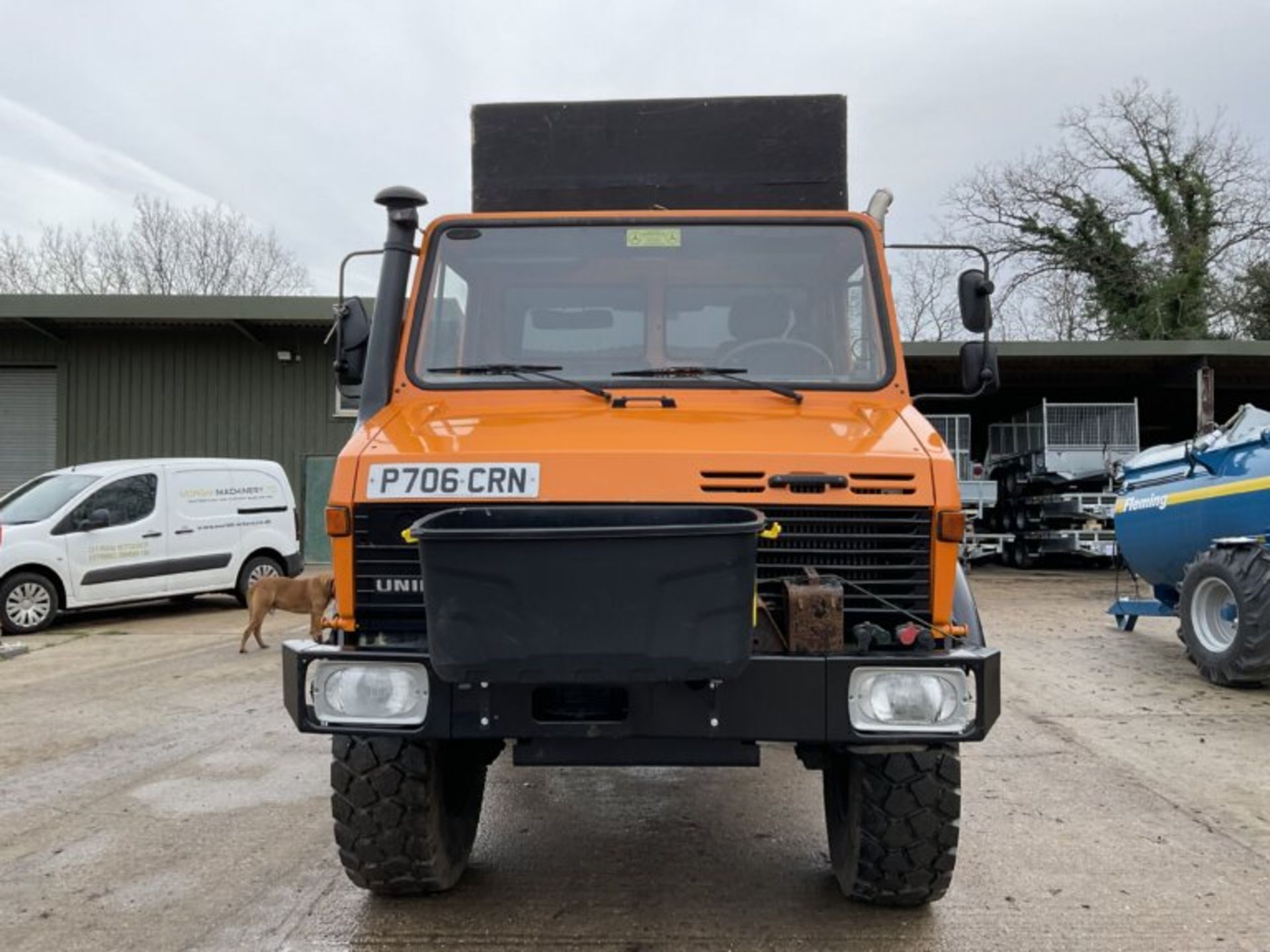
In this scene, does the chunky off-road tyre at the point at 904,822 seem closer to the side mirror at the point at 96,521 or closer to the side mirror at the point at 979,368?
Result: the side mirror at the point at 979,368

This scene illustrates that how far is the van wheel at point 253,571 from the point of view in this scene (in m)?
12.2

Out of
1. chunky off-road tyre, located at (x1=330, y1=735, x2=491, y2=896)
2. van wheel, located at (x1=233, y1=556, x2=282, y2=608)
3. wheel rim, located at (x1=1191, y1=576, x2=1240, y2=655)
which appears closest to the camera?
chunky off-road tyre, located at (x1=330, y1=735, x2=491, y2=896)

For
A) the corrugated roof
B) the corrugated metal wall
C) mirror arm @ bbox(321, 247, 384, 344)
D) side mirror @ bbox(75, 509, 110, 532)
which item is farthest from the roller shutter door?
mirror arm @ bbox(321, 247, 384, 344)

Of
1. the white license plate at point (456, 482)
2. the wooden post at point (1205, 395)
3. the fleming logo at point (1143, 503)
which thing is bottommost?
the fleming logo at point (1143, 503)

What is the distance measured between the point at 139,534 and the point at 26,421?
880cm

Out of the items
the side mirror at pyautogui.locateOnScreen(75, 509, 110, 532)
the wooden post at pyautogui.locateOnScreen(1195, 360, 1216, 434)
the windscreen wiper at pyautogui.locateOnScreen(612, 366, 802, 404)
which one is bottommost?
the side mirror at pyautogui.locateOnScreen(75, 509, 110, 532)

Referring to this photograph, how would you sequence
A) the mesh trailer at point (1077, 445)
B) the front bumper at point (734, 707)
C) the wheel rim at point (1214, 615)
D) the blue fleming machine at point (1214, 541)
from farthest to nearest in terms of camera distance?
the mesh trailer at point (1077, 445)
the wheel rim at point (1214, 615)
the blue fleming machine at point (1214, 541)
the front bumper at point (734, 707)

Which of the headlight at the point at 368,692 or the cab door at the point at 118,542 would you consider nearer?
the headlight at the point at 368,692

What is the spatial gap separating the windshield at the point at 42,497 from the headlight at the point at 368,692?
944cm

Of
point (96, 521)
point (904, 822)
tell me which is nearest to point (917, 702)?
point (904, 822)

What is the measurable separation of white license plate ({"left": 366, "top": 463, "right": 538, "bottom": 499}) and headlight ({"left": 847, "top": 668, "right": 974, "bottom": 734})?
45.5 inches

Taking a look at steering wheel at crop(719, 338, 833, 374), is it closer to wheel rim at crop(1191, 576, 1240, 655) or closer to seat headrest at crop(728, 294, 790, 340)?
Answer: seat headrest at crop(728, 294, 790, 340)

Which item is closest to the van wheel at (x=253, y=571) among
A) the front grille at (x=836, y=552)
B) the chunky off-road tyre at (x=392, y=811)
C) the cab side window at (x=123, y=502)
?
the cab side window at (x=123, y=502)

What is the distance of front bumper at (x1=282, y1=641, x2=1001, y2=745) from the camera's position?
282 centimetres
